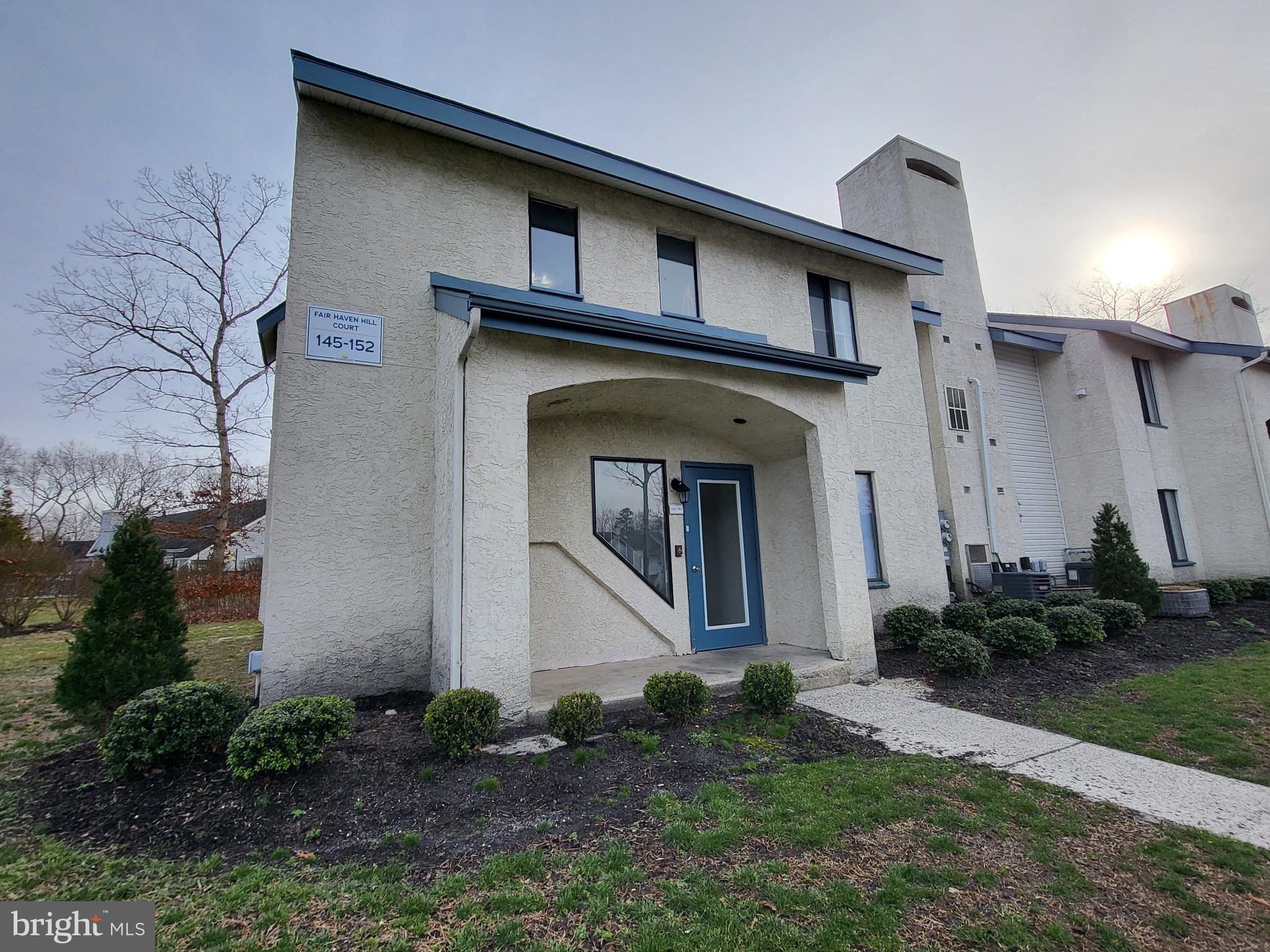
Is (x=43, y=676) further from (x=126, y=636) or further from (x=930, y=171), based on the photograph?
(x=930, y=171)

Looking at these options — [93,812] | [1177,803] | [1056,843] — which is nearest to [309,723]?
[93,812]

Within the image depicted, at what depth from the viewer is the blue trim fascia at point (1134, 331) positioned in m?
12.9

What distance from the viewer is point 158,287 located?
51.1 feet

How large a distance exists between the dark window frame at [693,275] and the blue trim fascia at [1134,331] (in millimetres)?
8607

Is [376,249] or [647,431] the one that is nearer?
[376,249]

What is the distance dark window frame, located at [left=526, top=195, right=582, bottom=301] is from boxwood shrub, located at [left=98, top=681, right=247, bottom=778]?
5.24 meters

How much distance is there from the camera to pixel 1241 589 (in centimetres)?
1183

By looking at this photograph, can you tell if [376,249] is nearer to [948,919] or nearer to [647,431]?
[647,431]

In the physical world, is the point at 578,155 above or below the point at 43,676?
above

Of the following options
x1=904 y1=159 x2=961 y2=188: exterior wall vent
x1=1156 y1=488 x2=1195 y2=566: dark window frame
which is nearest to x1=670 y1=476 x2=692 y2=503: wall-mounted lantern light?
x1=904 y1=159 x2=961 y2=188: exterior wall vent

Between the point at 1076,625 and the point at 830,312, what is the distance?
594 cm

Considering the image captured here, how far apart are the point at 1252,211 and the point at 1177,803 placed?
1943 centimetres

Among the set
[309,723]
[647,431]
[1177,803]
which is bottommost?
[1177,803]

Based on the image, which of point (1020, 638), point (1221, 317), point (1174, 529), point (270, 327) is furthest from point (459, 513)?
point (1221, 317)
